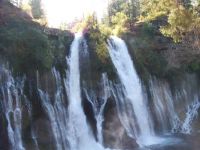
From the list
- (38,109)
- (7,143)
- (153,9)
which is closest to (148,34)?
(153,9)

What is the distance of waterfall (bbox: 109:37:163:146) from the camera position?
2612 cm

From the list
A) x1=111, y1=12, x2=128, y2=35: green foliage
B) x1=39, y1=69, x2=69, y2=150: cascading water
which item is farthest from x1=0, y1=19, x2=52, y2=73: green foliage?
x1=111, y1=12, x2=128, y2=35: green foliage

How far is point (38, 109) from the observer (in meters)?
21.6

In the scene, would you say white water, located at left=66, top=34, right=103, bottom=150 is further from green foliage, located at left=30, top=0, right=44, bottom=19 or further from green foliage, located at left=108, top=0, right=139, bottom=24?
green foliage, located at left=108, top=0, right=139, bottom=24

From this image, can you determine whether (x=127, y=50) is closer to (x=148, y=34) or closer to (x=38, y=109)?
(x=148, y=34)

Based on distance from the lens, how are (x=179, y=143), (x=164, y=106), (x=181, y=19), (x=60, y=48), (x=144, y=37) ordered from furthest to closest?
(x=144, y=37)
(x=164, y=106)
(x=60, y=48)
(x=179, y=143)
(x=181, y=19)

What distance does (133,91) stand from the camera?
2778 centimetres

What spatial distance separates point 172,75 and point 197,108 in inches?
122

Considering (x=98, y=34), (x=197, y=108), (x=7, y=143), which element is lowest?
(x=197, y=108)

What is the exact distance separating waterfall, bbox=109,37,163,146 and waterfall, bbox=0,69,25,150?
7580mm

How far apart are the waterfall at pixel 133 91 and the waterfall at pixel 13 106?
7580 millimetres

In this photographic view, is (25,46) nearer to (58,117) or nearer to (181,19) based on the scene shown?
(58,117)

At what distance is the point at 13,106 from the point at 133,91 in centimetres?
982

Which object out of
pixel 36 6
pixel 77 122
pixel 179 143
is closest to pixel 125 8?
pixel 36 6
